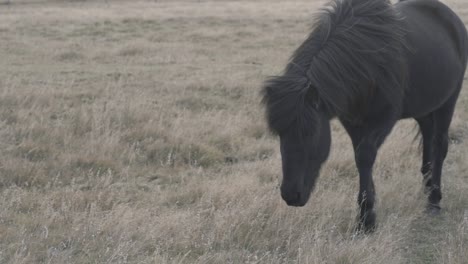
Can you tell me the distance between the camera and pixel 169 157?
5574mm

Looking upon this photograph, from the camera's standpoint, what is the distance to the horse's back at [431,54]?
4199 millimetres

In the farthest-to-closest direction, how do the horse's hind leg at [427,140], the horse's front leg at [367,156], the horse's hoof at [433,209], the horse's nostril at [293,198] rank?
the horse's hind leg at [427,140] → the horse's hoof at [433,209] → the horse's front leg at [367,156] → the horse's nostril at [293,198]

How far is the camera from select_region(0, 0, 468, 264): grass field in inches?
138

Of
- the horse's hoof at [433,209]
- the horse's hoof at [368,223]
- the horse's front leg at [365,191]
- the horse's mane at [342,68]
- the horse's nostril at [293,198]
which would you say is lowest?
the horse's hoof at [433,209]

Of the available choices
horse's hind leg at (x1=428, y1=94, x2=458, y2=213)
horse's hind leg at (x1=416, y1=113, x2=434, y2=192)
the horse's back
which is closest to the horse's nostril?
the horse's back

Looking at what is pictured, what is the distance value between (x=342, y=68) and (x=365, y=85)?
0.88 ft

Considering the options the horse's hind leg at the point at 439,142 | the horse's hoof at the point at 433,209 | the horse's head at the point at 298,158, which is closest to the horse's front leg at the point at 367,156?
the horse's head at the point at 298,158

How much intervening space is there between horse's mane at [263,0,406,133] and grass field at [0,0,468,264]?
55 centimetres

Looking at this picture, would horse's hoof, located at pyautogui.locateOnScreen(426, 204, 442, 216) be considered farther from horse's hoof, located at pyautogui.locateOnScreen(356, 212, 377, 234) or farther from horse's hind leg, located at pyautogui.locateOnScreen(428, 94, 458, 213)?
horse's hoof, located at pyautogui.locateOnScreen(356, 212, 377, 234)

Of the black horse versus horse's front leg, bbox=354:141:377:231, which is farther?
horse's front leg, bbox=354:141:377:231

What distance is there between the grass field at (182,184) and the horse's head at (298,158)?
40 centimetres

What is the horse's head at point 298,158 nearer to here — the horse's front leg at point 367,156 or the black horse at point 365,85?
the black horse at point 365,85

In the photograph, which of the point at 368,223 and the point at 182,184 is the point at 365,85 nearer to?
the point at 368,223

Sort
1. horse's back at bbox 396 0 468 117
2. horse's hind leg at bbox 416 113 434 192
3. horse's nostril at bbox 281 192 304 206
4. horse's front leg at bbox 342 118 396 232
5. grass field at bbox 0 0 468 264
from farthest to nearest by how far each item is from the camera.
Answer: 1. horse's hind leg at bbox 416 113 434 192
2. horse's back at bbox 396 0 468 117
3. horse's front leg at bbox 342 118 396 232
4. grass field at bbox 0 0 468 264
5. horse's nostril at bbox 281 192 304 206
